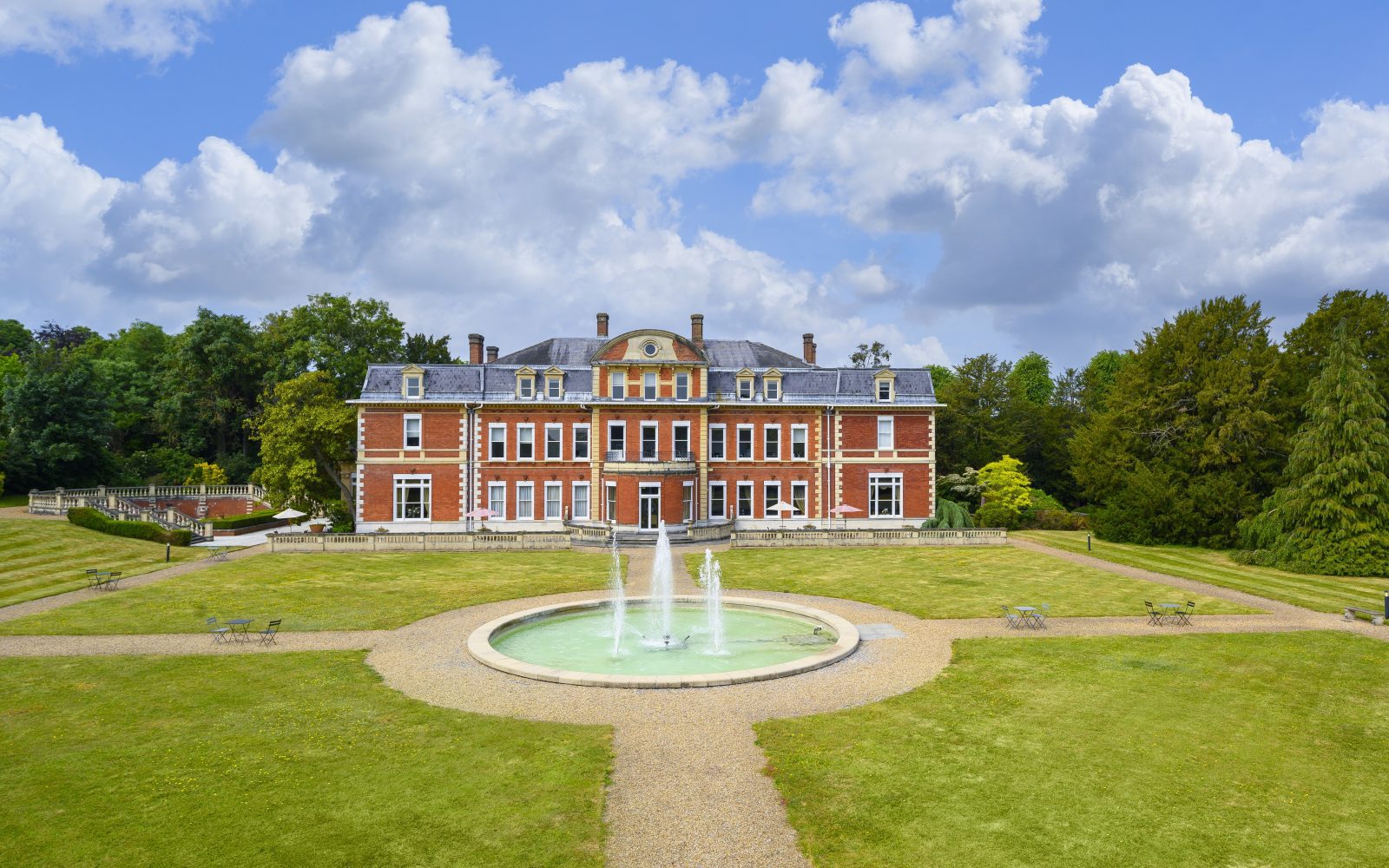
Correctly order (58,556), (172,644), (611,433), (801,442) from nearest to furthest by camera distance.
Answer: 1. (172,644)
2. (58,556)
3. (611,433)
4. (801,442)

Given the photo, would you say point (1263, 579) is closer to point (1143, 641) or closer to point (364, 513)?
point (1143, 641)

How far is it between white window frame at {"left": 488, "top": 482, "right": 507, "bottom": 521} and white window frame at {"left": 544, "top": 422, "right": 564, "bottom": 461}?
10.2 feet

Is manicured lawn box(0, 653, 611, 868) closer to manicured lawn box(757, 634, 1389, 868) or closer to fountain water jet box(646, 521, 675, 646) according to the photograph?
manicured lawn box(757, 634, 1389, 868)

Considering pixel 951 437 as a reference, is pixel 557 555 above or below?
below

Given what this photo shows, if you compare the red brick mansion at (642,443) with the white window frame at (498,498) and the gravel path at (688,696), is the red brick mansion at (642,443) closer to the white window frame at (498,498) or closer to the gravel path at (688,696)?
the white window frame at (498,498)

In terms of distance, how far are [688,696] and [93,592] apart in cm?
2339

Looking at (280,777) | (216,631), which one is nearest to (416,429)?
(216,631)

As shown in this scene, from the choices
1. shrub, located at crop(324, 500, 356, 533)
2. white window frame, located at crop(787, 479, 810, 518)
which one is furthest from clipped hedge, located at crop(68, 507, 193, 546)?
white window frame, located at crop(787, 479, 810, 518)

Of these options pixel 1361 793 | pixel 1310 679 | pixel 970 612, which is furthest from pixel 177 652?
pixel 1310 679

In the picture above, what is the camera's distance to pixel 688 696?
1499 centimetres

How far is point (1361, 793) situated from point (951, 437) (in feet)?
163

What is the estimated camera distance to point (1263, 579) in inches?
1211

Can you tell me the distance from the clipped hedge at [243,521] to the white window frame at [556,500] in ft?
56.4

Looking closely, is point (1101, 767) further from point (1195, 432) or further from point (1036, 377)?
point (1036, 377)
